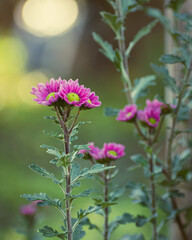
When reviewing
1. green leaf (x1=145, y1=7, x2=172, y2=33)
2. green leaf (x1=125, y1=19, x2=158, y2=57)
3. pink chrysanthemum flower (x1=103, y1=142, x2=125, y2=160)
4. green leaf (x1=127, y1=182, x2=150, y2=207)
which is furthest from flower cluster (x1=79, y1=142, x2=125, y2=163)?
green leaf (x1=145, y1=7, x2=172, y2=33)

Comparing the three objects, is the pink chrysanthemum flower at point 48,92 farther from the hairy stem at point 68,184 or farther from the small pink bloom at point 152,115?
the small pink bloom at point 152,115

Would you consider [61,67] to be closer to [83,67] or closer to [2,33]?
[83,67]

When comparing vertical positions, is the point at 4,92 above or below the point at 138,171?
above

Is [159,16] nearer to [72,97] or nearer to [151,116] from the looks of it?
[151,116]

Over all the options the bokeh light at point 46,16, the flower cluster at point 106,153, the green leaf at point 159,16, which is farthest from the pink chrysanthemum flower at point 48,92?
the bokeh light at point 46,16

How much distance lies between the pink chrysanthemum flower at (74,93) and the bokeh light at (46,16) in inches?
124

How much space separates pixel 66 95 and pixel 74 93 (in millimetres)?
15

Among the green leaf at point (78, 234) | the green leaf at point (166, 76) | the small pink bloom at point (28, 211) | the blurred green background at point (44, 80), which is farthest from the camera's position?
the blurred green background at point (44, 80)

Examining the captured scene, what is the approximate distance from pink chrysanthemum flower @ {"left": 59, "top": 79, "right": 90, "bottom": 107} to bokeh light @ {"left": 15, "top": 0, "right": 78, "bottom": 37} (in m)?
3.15

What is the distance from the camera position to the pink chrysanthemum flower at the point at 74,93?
1.82 feet

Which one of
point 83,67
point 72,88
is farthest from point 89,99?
point 83,67

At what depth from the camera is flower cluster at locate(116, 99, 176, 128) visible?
847mm

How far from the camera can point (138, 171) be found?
2617mm

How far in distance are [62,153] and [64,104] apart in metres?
0.08
